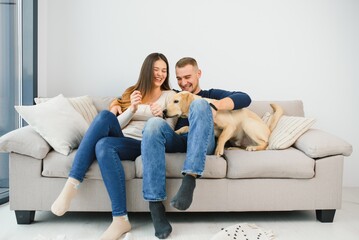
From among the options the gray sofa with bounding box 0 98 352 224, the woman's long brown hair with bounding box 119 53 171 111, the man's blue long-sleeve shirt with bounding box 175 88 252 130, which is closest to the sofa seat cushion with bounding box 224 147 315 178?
the gray sofa with bounding box 0 98 352 224

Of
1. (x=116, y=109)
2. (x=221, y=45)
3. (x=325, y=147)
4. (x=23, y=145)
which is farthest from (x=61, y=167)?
(x=221, y=45)

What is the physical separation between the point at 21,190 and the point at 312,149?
5.68 feet

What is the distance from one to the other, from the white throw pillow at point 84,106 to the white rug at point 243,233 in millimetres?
1248

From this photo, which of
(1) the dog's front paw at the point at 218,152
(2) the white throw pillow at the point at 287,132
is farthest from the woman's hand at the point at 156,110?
(2) the white throw pillow at the point at 287,132

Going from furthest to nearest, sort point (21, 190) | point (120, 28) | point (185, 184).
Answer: point (120, 28), point (21, 190), point (185, 184)

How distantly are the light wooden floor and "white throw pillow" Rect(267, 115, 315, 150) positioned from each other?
1.50 ft

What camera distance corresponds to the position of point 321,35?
353cm

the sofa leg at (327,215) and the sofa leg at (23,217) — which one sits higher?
the sofa leg at (327,215)

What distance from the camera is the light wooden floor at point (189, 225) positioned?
225 cm

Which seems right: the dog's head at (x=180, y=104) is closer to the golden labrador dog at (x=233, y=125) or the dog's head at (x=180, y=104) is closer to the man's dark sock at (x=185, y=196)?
the golden labrador dog at (x=233, y=125)

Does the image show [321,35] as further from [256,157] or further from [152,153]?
[152,153]

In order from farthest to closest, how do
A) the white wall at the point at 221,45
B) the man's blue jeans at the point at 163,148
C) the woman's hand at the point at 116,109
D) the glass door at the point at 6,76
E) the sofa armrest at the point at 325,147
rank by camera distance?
the white wall at the point at 221,45
the glass door at the point at 6,76
the woman's hand at the point at 116,109
the sofa armrest at the point at 325,147
the man's blue jeans at the point at 163,148

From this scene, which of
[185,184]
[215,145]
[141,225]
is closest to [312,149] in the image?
[215,145]

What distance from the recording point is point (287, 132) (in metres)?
2.70
